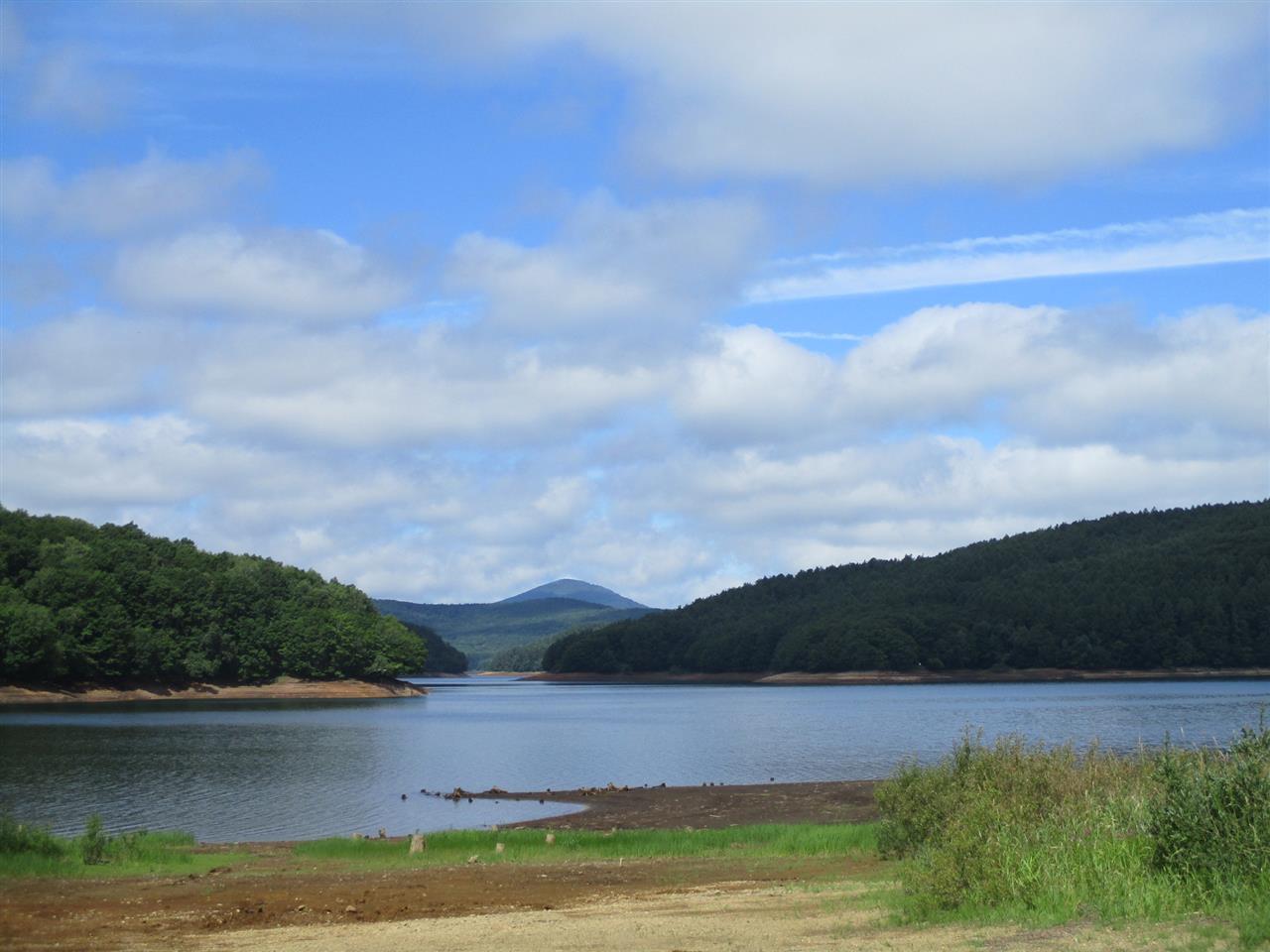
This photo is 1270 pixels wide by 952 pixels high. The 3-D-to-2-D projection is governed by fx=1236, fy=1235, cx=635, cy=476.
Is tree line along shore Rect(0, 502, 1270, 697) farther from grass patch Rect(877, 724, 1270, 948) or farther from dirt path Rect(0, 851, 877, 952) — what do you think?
→ grass patch Rect(877, 724, 1270, 948)

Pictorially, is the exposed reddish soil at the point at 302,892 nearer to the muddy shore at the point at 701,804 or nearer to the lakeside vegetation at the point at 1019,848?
the lakeside vegetation at the point at 1019,848

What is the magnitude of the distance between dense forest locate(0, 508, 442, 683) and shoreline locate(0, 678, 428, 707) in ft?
3.36

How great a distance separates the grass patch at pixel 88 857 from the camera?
869 inches

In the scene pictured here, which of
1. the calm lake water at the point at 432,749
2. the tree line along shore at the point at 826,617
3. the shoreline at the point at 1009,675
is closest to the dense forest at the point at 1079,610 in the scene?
the tree line along shore at the point at 826,617

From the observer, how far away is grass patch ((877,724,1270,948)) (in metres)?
13.3

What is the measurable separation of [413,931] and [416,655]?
133 metres

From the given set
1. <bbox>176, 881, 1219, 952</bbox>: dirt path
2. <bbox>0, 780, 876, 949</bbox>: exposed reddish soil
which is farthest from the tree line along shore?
<bbox>176, 881, 1219, 952</bbox>: dirt path

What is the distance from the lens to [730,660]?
652 ft

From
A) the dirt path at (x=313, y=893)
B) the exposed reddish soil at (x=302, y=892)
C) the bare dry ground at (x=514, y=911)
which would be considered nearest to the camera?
the bare dry ground at (x=514, y=911)

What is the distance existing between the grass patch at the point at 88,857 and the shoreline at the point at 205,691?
81212mm

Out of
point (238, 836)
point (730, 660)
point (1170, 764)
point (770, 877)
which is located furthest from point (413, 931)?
point (730, 660)

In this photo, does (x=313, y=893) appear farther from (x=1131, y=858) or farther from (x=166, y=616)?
(x=166, y=616)

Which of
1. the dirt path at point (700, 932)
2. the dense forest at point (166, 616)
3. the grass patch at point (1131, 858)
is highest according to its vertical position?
the dense forest at point (166, 616)

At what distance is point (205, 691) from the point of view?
398ft
